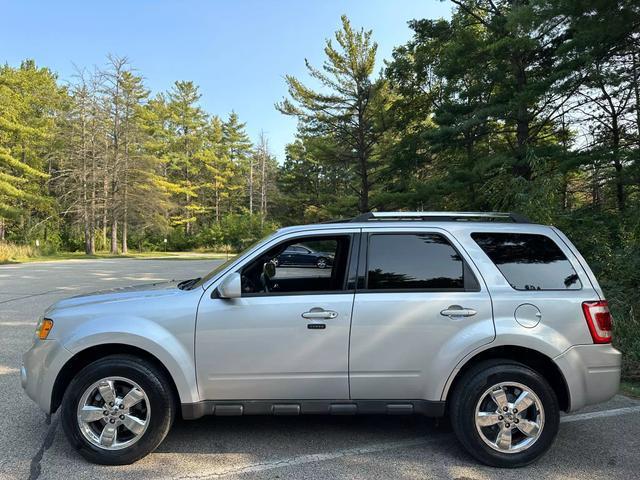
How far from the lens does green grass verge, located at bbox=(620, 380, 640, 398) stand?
487 centimetres

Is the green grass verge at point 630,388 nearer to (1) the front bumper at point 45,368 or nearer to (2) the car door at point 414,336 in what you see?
(2) the car door at point 414,336

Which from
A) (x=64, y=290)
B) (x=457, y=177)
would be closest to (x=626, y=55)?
(x=457, y=177)

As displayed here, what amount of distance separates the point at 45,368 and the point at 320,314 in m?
2.02

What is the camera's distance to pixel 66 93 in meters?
46.3

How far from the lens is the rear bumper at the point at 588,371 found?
3314mm

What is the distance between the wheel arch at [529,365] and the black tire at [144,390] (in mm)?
2051

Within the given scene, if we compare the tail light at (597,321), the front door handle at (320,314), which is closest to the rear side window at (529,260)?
the tail light at (597,321)

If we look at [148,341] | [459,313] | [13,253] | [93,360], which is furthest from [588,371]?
[13,253]

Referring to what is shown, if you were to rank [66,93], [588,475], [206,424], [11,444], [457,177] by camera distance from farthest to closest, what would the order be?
[66,93] < [457,177] < [206,424] < [11,444] < [588,475]

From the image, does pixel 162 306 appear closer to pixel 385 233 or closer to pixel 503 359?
pixel 385 233

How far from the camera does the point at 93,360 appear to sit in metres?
3.48

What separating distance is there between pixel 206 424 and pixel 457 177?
55.2ft

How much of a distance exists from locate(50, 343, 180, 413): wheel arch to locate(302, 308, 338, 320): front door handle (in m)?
1.07

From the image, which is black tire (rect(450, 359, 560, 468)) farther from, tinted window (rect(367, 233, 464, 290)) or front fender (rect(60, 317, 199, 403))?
front fender (rect(60, 317, 199, 403))
